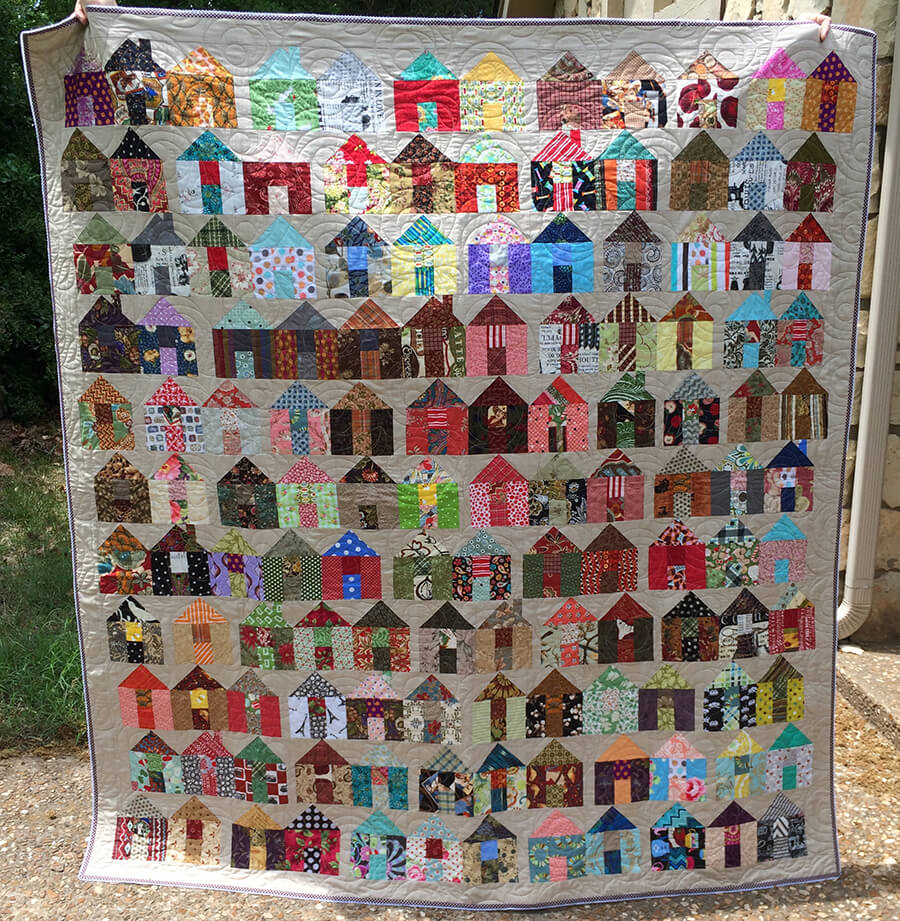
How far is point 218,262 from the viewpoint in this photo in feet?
5.62

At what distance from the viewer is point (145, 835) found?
192 cm

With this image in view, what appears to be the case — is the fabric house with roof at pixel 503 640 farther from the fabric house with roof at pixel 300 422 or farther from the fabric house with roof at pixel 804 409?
the fabric house with roof at pixel 804 409

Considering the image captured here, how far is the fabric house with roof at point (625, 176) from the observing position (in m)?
1.70

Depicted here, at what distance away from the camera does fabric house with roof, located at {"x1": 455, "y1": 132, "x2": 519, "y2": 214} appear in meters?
1.69

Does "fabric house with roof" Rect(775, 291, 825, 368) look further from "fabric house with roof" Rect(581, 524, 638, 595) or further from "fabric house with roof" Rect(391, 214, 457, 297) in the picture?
"fabric house with roof" Rect(391, 214, 457, 297)

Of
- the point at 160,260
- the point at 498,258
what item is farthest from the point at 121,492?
the point at 498,258

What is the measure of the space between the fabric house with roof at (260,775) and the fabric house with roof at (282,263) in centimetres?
103

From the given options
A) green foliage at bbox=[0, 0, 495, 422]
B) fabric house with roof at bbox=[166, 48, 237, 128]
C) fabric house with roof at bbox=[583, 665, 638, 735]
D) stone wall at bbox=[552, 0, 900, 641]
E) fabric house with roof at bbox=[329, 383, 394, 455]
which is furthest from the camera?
green foliage at bbox=[0, 0, 495, 422]

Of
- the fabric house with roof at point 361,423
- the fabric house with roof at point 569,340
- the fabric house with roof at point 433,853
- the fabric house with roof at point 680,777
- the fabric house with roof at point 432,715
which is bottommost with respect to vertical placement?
the fabric house with roof at point 433,853

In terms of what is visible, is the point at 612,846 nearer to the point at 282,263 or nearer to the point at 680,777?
the point at 680,777

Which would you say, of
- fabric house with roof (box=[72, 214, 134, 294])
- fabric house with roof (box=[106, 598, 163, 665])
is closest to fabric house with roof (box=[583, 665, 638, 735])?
fabric house with roof (box=[106, 598, 163, 665])

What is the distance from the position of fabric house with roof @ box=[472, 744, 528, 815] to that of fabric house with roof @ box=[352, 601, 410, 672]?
29cm

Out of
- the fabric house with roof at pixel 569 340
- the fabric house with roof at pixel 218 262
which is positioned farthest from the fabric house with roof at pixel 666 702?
the fabric house with roof at pixel 218 262

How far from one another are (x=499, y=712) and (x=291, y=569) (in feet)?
1.90
